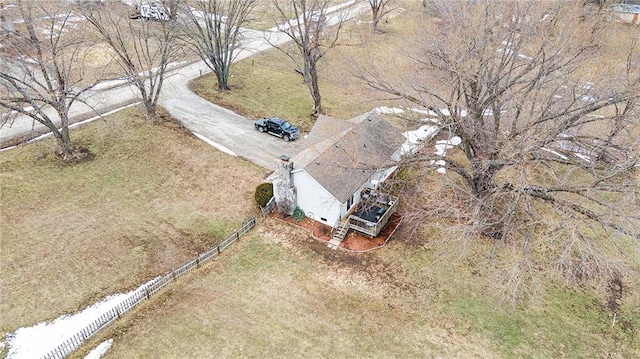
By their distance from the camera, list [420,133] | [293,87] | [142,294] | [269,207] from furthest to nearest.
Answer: [293,87] → [420,133] → [269,207] → [142,294]

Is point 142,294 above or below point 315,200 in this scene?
below

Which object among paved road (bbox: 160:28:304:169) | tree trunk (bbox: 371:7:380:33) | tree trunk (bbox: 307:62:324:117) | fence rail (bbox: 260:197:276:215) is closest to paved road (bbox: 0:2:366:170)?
paved road (bbox: 160:28:304:169)

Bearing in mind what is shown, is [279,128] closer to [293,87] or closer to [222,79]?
[222,79]

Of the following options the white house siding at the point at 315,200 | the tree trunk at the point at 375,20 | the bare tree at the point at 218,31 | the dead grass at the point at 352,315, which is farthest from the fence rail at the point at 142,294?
the tree trunk at the point at 375,20

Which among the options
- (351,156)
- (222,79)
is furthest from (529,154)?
(222,79)

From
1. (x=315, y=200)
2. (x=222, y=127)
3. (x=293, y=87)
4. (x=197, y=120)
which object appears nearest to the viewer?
(x=315, y=200)

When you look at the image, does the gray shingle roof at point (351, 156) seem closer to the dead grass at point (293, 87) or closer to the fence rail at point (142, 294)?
the fence rail at point (142, 294)
